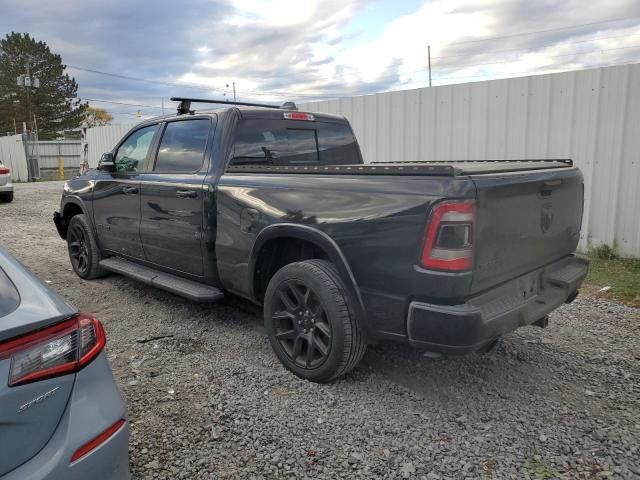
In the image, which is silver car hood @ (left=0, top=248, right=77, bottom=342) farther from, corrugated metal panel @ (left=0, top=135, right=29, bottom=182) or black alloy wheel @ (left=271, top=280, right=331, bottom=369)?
corrugated metal panel @ (left=0, top=135, right=29, bottom=182)

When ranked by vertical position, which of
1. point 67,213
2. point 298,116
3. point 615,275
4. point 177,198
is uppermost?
point 298,116

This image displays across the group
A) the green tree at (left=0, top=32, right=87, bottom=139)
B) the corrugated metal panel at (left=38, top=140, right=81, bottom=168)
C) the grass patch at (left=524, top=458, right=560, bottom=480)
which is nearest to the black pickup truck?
the grass patch at (left=524, top=458, right=560, bottom=480)

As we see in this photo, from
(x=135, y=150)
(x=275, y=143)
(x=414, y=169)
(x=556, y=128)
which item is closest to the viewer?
(x=414, y=169)

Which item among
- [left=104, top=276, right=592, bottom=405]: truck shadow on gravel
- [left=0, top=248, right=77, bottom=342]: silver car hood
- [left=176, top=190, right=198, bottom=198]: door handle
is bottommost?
[left=104, top=276, right=592, bottom=405]: truck shadow on gravel

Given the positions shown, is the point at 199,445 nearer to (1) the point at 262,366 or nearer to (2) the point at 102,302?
(1) the point at 262,366

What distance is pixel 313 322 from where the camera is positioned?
3258 millimetres

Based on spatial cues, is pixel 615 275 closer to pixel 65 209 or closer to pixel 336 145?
pixel 336 145

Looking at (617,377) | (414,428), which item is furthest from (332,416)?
(617,377)

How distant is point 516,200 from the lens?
283 centimetres

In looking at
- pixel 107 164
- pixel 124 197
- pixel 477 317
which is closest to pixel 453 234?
pixel 477 317

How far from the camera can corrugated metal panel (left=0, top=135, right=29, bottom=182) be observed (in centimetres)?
2658

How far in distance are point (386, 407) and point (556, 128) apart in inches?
210

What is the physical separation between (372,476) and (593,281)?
4.34 metres

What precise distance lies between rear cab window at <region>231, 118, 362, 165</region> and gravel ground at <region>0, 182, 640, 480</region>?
1.50 m
